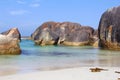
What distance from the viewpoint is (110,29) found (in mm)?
33812

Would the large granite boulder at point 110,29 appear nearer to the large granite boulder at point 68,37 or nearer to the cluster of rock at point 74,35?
the cluster of rock at point 74,35

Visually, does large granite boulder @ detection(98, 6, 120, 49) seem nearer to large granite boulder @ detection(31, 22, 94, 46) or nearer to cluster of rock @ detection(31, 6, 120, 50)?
cluster of rock @ detection(31, 6, 120, 50)

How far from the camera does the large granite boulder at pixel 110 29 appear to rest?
32.7 meters

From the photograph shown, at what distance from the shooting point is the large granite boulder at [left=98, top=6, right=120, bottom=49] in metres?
32.7

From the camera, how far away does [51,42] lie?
149 ft

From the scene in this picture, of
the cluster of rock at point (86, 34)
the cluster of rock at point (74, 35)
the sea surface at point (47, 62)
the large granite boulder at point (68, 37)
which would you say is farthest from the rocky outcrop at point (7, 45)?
the large granite boulder at point (68, 37)

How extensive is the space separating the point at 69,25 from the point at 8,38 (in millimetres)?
30638

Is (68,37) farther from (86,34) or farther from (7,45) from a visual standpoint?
(7,45)

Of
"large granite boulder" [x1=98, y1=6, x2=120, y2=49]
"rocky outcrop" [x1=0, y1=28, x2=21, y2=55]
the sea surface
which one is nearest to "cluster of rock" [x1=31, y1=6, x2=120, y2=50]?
"large granite boulder" [x1=98, y1=6, x2=120, y2=49]

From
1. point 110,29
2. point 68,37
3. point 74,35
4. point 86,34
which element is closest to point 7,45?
point 110,29

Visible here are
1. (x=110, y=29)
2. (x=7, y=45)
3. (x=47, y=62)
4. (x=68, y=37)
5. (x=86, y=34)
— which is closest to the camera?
(x=47, y=62)

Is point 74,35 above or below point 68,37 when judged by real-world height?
above

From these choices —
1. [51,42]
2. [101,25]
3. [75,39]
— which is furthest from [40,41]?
[101,25]

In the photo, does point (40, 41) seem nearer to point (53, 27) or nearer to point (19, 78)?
point (53, 27)
